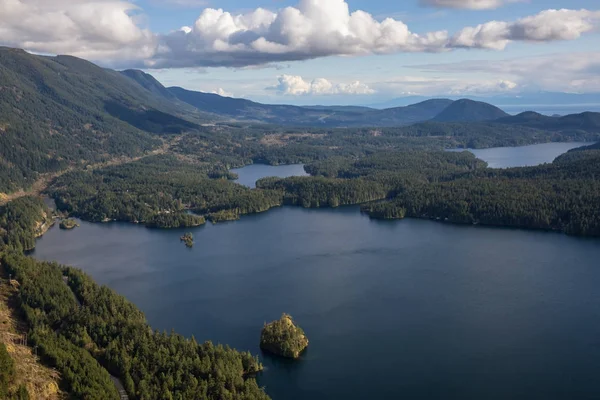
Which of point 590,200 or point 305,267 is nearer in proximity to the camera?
point 305,267

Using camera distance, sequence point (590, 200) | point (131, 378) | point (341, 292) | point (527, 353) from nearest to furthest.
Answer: point (131, 378), point (527, 353), point (341, 292), point (590, 200)

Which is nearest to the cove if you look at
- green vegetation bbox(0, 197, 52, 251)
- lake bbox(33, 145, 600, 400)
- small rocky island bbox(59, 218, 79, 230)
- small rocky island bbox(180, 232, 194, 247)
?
lake bbox(33, 145, 600, 400)

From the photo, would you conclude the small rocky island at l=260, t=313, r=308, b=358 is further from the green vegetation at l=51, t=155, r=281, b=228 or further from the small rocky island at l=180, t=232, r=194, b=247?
the green vegetation at l=51, t=155, r=281, b=228

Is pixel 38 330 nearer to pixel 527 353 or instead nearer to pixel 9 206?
pixel 527 353

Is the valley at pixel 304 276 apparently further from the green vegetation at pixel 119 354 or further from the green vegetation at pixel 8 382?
the green vegetation at pixel 8 382

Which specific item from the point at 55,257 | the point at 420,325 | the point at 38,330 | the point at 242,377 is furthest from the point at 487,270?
the point at 55,257

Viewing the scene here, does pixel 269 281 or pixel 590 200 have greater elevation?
pixel 590 200
